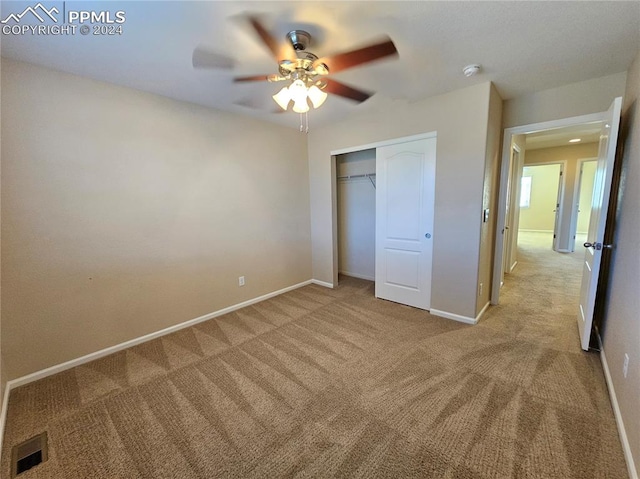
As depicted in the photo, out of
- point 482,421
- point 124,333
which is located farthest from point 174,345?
point 482,421

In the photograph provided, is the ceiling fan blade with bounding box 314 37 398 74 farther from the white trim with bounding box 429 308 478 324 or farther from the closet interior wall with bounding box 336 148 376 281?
the white trim with bounding box 429 308 478 324

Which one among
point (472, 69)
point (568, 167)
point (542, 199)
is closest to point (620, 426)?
point (472, 69)

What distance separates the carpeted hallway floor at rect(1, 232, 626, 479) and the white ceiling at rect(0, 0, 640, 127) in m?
2.43

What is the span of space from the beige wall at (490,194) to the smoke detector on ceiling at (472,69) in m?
0.43

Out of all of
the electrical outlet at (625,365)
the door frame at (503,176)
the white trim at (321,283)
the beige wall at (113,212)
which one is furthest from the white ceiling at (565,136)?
the beige wall at (113,212)

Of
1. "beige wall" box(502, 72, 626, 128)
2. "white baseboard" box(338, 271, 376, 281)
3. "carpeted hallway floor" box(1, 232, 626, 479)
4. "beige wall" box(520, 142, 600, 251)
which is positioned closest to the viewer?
"carpeted hallway floor" box(1, 232, 626, 479)

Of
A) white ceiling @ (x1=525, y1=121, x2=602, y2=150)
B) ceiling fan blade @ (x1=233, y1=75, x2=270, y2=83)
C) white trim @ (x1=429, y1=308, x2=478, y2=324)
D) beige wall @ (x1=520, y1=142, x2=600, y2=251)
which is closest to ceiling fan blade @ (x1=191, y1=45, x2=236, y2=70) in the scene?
ceiling fan blade @ (x1=233, y1=75, x2=270, y2=83)

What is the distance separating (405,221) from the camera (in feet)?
10.7

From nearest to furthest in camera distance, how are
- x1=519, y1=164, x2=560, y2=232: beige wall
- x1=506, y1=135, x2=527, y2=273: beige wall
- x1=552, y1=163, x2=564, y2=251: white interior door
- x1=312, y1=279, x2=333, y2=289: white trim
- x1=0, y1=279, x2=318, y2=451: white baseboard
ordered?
x1=0, y1=279, x2=318, y2=451: white baseboard
x1=312, y1=279, x2=333, y2=289: white trim
x1=506, y1=135, x2=527, y2=273: beige wall
x1=552, y1=163, x2=564, y2=251: white interior door
x1=519, y1=164, x2=560, y2=232: beige wall

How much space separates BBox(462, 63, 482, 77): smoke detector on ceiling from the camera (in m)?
2.15

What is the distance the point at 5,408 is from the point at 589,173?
1300cm

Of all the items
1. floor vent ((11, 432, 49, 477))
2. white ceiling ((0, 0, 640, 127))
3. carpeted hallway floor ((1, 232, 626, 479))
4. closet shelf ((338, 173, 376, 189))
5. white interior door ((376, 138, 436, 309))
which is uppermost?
white ceiling ((0, 0, 640, 127))

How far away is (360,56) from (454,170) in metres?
1.58

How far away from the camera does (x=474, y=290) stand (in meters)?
2.78
